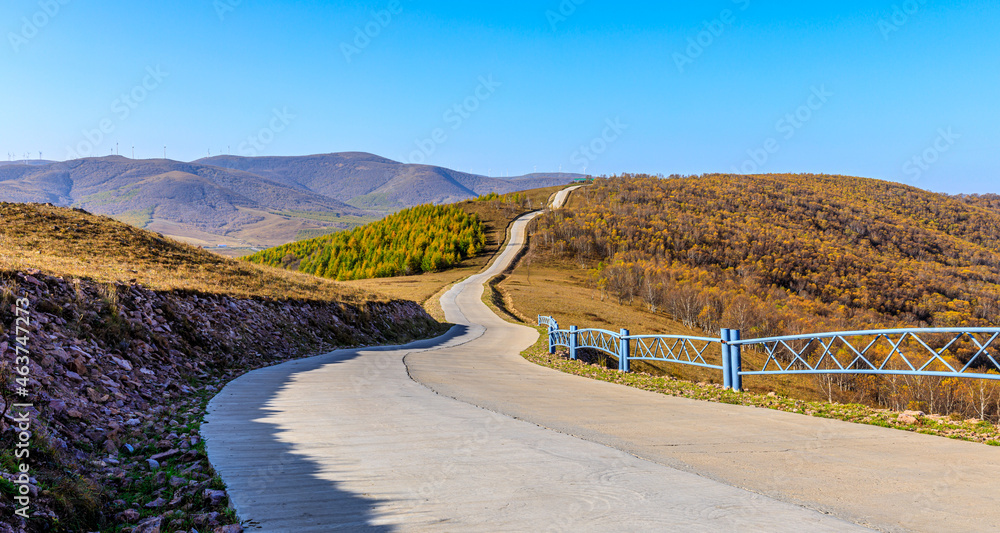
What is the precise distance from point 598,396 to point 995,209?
242 meters

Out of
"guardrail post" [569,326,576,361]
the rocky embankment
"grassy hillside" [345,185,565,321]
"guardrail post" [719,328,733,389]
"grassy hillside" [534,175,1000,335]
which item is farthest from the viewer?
"grassy hillside" [534,175,1000,335]

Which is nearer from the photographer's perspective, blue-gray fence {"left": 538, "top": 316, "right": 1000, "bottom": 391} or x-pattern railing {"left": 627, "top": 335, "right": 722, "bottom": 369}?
blue-gray fence {"left": 538, "top": 316, "right": 1000, "bottom": 391}

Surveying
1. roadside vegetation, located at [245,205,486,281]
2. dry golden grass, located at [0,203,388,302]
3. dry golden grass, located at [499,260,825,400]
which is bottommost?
dry golden grass, located at [499,260,825,400]

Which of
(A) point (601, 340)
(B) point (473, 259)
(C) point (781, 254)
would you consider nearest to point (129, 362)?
(A) point (601, 340)

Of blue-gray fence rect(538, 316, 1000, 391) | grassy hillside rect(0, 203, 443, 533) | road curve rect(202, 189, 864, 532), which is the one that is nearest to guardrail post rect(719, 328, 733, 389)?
blue-gray fence rect(538, 316, 1000, 391)

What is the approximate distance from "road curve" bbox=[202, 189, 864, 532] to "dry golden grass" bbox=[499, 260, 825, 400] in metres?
20.6

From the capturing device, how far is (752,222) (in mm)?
131250

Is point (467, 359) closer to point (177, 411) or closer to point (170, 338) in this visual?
point (170, 338)

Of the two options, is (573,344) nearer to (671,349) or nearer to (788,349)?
(671,349)

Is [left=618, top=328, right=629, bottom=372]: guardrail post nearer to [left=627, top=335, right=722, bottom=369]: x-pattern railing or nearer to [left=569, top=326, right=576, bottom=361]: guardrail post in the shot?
[left=627, top=335, right=722, bottom=369]: x-pattern railing

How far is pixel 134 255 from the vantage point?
69.2 feet

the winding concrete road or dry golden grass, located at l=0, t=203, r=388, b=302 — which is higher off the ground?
dry golden grass, located at l=0, t=203, r=388, b=302

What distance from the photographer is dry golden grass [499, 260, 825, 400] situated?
122ft

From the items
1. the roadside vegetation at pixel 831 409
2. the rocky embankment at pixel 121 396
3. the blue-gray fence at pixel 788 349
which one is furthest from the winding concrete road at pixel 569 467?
the blue-gray fence at pixel 788 349
